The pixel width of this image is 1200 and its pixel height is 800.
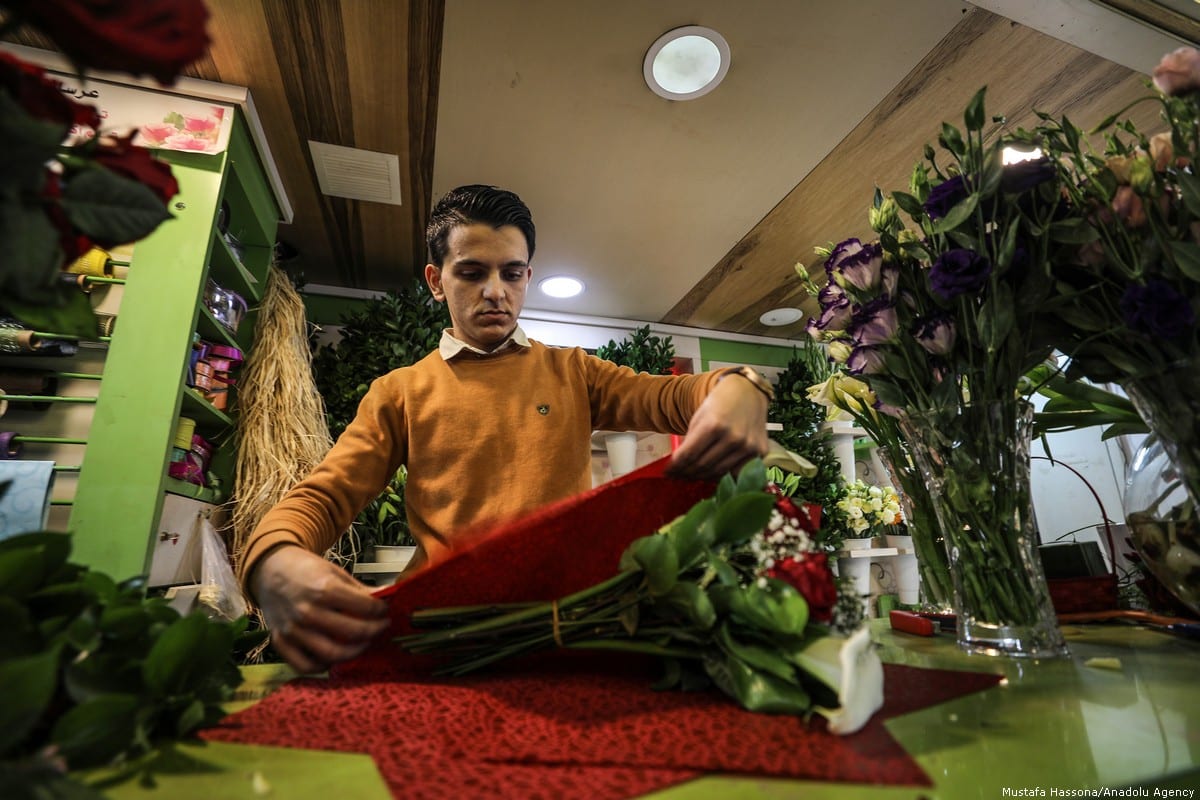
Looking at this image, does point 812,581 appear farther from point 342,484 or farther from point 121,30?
point 342,484

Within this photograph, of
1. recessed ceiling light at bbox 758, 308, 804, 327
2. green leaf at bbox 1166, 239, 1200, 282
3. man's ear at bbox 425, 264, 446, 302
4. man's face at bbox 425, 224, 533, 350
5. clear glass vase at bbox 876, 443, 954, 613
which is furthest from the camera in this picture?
recessed ceiling light at bbox 758, 308, 804, 327

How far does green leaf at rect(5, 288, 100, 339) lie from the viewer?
0.30 m

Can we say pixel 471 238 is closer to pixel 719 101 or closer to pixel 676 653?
pixel 676 653

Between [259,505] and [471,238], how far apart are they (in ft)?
4.19

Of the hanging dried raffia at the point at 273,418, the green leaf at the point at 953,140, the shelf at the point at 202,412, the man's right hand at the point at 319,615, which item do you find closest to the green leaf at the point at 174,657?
the man's right hand at the point at 319,615

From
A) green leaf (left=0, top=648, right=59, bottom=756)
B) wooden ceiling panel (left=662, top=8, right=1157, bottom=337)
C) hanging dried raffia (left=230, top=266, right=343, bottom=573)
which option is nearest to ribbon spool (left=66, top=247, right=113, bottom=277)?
hanging dried raffia (left=230, top=266, right=343, bottom=573)

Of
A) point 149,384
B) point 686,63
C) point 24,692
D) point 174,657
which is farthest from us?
point 686,63

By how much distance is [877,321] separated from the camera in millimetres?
656

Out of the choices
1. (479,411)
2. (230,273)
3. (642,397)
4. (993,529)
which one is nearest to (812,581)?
(993,529)

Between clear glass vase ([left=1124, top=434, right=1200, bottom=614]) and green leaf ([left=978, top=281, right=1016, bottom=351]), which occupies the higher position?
green leaf ([left=978, top=281, right=1016, bottom=351])

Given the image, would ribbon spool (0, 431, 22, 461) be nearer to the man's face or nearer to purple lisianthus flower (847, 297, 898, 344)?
the man's face

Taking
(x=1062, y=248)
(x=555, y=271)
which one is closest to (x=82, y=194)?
(x=1062, y=248)

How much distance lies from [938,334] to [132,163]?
2.32ft

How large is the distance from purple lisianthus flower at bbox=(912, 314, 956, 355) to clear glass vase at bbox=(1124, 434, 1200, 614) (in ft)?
0.73
